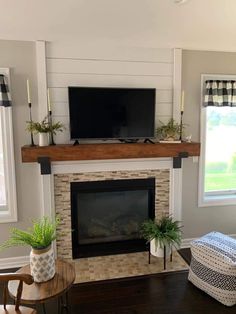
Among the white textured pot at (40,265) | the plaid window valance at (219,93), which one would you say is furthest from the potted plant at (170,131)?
the white textured pot at (40,265)

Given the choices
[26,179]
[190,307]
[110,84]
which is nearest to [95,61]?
[110,84]

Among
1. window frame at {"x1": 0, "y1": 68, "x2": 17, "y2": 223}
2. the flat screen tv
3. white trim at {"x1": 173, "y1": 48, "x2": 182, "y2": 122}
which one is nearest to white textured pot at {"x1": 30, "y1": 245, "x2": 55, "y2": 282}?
window frame at {"x1": 0, "y1": 68, "x2": 17, "y2": 223}

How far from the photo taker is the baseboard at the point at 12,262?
308 centimetres

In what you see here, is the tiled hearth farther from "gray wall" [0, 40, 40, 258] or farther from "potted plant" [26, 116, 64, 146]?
"potted plant" [26, 116, 64, 146]

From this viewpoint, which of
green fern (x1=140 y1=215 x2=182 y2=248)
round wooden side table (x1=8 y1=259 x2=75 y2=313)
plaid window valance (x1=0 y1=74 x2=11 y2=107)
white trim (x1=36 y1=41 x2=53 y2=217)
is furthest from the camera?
green fern (x1=140 y1=215 x2=182 y2=248)

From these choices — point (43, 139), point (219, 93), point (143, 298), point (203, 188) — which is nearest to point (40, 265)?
point (143, 298)

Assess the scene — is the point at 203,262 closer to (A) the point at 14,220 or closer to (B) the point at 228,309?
(B) the point at 228,309

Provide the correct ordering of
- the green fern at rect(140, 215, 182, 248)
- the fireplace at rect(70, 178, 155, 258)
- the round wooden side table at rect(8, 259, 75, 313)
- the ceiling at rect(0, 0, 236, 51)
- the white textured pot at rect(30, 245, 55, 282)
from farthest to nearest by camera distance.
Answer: the fireplace at rect(70, 178, 155, 258) < the green fern at rect(140, 215, 182, 248) < the ceiling at rect(0, 0, 236, 51) < the white textured pot at rect(30, 245, 55, 282) < the round wooden side table at rect(8, 259, 75, 313)

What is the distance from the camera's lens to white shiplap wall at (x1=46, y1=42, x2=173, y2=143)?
2.95m

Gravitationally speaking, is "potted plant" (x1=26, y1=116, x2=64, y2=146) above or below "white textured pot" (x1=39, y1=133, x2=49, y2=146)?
above

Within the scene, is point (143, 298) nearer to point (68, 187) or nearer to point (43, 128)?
point (68, 187)

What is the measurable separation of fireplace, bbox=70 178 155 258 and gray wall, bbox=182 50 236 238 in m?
0.49

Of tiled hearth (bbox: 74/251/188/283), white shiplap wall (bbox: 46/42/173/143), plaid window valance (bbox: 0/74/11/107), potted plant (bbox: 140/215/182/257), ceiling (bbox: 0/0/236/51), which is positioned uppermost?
ceiling (bbox: 0/0/236/51)

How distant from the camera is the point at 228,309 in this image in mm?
2412
